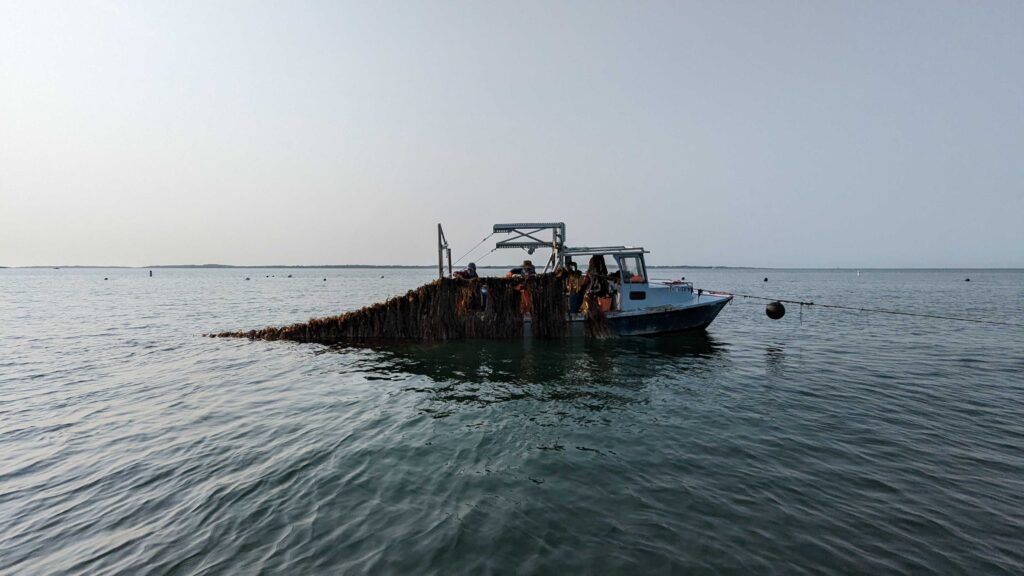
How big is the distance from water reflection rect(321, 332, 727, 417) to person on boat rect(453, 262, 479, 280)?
10.2 ft

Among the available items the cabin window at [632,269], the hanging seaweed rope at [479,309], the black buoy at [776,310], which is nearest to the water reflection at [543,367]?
the hanging seaweed rope at [479,309]

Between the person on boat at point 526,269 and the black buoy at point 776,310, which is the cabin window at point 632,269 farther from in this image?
the black buoy at point 776,310

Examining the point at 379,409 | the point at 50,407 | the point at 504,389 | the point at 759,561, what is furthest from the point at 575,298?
the point at 50,407

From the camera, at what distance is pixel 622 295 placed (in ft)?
62.4

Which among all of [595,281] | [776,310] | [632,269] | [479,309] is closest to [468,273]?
[479,309]

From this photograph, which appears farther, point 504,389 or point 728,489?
point 504,389

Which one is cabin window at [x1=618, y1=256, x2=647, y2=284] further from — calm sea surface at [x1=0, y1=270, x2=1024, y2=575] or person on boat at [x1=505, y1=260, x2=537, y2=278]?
calm sea surface at [x1=0, y1=270, x2=1024, y2=575]

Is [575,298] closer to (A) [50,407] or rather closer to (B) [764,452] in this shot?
(B) [764,452]

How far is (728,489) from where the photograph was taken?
5.86 m

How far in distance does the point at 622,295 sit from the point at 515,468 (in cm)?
1367

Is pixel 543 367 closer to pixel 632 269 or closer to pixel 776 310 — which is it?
pixel 632 269

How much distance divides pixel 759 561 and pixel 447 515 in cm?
377

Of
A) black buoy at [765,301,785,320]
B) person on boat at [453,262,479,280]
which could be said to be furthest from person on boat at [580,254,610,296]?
black buoy at [765,301,785,320]

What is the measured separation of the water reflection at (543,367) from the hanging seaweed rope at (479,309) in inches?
26.8
